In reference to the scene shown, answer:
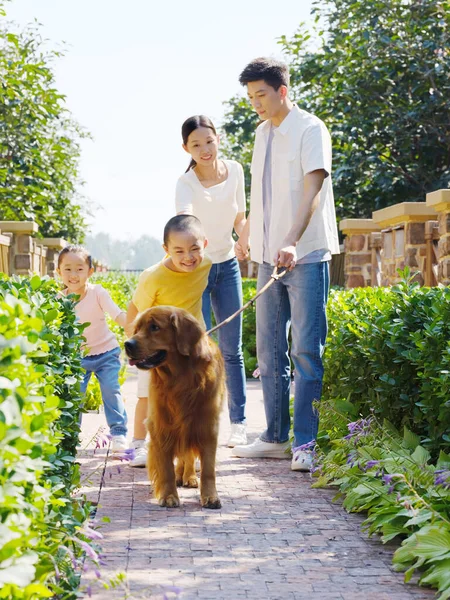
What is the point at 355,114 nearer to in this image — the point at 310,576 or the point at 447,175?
the point at 447,175

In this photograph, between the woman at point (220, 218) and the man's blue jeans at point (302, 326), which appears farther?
the woman at point (220, 218)

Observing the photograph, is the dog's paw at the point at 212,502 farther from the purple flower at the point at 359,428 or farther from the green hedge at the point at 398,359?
the green hedge at the point at 398,359

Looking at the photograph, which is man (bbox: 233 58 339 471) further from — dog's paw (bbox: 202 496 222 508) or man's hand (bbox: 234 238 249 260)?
dog's paw (bbox: 202 496 222 508)

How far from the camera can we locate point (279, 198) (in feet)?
18.9

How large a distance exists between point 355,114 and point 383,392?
10222 mm

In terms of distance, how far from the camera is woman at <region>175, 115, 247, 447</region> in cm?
595

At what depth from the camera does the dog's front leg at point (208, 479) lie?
15.1 ft

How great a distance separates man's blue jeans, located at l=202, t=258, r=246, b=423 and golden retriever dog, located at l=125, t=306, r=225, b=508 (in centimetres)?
158

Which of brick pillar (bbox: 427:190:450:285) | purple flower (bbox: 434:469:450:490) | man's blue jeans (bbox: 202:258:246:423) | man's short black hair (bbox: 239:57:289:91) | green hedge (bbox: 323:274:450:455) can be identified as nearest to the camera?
purple flower (bbox: 434:469:450:490)

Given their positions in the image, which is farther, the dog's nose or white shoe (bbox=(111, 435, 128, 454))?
white shoe (bbox=(111, 435, 128, 454))

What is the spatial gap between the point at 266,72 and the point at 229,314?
1781 mm

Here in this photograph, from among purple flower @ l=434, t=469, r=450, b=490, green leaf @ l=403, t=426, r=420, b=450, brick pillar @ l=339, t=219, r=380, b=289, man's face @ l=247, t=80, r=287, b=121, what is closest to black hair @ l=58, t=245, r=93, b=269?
man's face @ l=247, t=80, r=287, b=121

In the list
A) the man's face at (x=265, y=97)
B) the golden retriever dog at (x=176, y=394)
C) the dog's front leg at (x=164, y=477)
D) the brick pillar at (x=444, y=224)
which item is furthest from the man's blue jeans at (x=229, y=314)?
the brick pillar at (x=444, y=224)

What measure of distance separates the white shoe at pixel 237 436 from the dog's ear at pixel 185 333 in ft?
6.62
